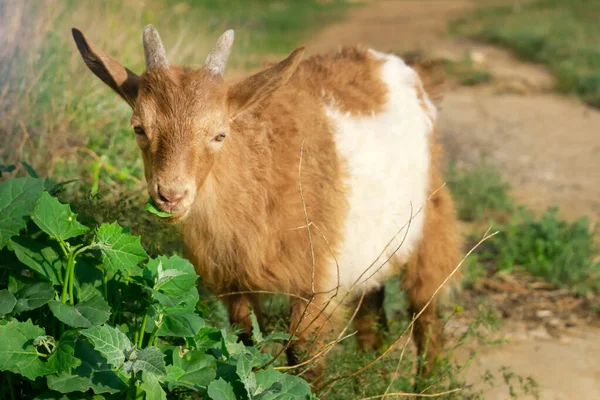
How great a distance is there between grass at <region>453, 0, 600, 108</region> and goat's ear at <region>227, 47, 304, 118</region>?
677cm

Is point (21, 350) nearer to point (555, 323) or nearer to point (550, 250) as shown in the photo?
point (555, 323)

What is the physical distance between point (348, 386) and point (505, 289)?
2.86 metres

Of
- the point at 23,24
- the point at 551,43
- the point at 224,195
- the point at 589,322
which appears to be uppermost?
the point at 23,24

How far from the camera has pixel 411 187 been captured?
461 cm

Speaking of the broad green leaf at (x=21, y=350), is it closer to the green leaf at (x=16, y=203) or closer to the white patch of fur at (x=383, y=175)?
the green leaf at (x=16, y=203)

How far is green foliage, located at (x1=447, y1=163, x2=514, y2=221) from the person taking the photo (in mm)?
6953

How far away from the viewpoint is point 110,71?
3615mm

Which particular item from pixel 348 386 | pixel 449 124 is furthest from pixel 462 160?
pixel 348 386

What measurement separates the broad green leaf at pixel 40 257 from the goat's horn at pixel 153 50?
956 mm

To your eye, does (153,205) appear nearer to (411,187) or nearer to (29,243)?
(29,243)

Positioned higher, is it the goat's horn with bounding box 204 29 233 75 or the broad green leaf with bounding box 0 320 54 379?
the goat's horn with bounding box 204 29 233 75

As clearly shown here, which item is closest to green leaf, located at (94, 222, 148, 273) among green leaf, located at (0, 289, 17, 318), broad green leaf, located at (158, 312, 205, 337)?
broad green leaf, located at (158, 312, 205, 337)

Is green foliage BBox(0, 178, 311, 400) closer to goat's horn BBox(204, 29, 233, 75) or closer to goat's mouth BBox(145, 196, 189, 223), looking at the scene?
goat's mouth BBox(145, 196, 189, 223)

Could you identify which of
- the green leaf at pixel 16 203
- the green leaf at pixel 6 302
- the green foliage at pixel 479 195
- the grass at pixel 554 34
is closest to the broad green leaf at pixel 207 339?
the green leaf at pixel 6 302
